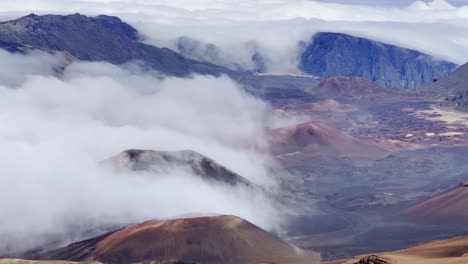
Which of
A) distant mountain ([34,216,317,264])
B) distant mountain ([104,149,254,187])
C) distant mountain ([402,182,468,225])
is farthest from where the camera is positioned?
distant mountain ([104,149,254,187])

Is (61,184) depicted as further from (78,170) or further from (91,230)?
(91,230)

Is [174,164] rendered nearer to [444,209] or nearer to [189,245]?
[189,245]

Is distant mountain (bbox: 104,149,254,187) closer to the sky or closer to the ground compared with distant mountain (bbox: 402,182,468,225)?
closer to the sky

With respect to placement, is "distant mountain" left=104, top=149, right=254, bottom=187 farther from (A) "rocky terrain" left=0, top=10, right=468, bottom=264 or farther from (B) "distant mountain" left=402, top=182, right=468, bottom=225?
(B) "distant mountain" left=402, top=182, right=468, bottom=225

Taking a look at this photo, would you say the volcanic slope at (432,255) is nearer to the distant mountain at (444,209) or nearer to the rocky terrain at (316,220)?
the rocky terrain at (316,220)

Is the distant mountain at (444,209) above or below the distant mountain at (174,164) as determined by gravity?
below

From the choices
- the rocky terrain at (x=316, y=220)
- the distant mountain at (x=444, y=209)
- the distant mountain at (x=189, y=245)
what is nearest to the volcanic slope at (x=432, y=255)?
the rocky terrain at (x=316, y=220)

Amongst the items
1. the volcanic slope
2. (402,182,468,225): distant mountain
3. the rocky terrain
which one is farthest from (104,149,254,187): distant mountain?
the volcanic slope

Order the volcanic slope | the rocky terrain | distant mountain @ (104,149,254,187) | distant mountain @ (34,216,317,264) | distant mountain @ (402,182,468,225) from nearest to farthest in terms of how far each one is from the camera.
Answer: the volcanic slope → distant mountain @ (34,216,317,264) → the rocky terrain → distant mountain @ (402,182,468,225) → distant mountain @ (104,149,254,187)
